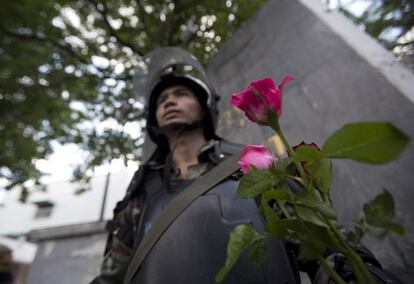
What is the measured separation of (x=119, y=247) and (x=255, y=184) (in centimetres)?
104

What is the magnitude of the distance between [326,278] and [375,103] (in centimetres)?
87

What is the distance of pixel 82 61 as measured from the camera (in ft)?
10.8

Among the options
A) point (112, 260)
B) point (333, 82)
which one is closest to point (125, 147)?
point (112, 260)

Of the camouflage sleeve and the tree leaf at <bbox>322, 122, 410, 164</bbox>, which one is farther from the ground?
the camouflage sleeve

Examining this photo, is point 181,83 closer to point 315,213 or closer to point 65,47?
point 315,213

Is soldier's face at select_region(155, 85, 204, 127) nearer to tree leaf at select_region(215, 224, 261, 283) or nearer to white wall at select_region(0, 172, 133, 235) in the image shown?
tree leaf at select_region(215, 224, 261, 283)

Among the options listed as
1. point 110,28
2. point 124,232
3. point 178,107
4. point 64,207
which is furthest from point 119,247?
point 64,207

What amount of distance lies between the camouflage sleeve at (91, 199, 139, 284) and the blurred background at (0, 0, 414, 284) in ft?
2.78

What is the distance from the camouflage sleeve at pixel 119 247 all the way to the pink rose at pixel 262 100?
0.99m

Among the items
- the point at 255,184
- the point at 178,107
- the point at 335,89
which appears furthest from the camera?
the point at 178,107

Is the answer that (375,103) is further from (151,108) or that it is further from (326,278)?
(151,108)

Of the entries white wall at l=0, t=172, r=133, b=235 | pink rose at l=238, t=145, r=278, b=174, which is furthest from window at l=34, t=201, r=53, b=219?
pink rose at l=238, t=145, r=278, b=174

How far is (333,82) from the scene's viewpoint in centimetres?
139

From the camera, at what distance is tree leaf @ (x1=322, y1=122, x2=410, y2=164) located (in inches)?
9.9
